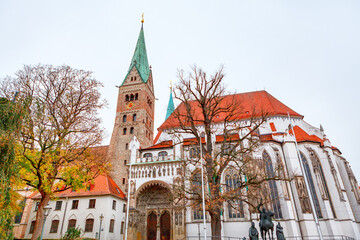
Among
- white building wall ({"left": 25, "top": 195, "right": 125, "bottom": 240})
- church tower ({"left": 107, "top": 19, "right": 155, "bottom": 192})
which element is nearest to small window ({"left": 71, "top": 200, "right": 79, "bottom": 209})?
white building wall ({"left": 25, "top": 195, "right": 125, "bottom": 240})

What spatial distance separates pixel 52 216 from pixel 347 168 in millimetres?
34785

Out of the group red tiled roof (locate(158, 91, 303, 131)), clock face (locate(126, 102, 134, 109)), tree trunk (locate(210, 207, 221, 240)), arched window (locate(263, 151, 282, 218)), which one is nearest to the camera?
tree trunk (locate(210, 207, 221, 240))

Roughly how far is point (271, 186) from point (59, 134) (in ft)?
66.9

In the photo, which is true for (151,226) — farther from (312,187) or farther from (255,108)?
(255,108)

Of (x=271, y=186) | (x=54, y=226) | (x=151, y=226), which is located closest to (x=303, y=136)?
(x=271, y=186)

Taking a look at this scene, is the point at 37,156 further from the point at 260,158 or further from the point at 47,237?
the point at 260,158

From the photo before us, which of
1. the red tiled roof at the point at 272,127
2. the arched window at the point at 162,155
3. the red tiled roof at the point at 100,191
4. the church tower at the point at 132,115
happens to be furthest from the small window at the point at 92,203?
the red tiled roof at the point at 272,127

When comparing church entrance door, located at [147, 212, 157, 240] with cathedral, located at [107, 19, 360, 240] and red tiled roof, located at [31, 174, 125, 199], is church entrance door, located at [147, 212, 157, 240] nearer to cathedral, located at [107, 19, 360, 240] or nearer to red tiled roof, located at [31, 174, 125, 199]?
cathedral, located at [107, 19, 360, 240]

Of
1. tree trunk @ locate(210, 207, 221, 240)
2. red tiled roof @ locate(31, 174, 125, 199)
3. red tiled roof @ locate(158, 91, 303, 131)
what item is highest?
red tiled roof @ locate(158, 91, 303, 131)

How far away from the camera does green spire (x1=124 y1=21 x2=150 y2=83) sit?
127 ft

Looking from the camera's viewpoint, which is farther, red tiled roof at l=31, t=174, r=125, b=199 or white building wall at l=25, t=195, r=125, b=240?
red tiled roof at l=31, t=174, r=125, b=199

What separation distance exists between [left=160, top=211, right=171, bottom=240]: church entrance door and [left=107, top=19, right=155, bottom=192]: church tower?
6.20m

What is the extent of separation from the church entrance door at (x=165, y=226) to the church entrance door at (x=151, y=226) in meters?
0.82

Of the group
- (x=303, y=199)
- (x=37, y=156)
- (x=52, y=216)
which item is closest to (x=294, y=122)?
(x=303, y=199)
